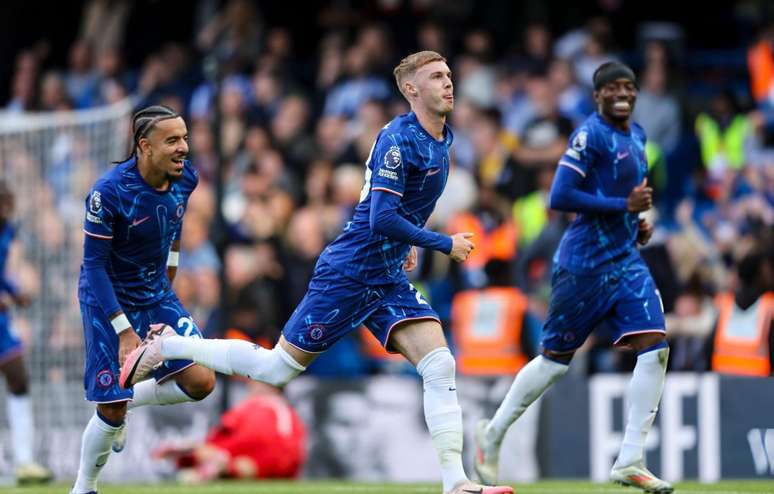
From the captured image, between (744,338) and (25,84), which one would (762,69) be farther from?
(25,84)

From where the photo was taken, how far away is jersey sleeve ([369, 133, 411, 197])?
351 inches

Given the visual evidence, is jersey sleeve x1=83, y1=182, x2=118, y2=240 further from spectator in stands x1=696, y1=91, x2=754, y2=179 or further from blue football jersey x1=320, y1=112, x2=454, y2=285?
spectator in stands x1=696, y1=91, x2=754, y2=179

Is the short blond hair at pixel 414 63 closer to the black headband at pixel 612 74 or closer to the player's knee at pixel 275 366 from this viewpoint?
the black headband at pixel 612 74

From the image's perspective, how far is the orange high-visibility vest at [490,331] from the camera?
575 inches

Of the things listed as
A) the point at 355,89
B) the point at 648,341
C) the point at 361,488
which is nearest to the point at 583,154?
the point at 648,341

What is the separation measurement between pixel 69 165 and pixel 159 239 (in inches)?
287

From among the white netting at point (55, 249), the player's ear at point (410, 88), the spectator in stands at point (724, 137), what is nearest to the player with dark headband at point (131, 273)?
the player's ear at point (410, 88)

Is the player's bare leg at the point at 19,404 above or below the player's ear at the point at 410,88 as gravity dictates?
below

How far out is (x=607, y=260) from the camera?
1016 cm

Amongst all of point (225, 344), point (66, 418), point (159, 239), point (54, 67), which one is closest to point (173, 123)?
point (159, 239)

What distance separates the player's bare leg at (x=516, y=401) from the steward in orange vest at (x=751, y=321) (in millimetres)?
3244

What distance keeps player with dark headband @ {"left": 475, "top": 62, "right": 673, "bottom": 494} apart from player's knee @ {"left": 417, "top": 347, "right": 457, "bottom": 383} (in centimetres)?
144

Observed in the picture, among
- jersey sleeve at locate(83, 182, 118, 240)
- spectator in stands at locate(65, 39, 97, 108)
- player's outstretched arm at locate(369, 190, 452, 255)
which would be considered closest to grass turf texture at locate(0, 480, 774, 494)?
player's outstretched arm at locate(369, 190, 452, 255)

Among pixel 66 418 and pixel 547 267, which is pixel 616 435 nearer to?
pixel 547 267
